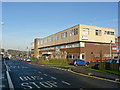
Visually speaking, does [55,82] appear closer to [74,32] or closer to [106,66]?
[106,66]

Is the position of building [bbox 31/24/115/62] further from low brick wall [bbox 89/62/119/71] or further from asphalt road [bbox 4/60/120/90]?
asphalt road [bbox 4/60/120/90]

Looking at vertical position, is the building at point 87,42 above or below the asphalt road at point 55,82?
above

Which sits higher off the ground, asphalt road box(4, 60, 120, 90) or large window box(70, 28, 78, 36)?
large window box(70, 28, 78, 36)

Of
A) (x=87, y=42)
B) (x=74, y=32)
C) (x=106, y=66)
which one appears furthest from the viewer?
(x=74, y=32)

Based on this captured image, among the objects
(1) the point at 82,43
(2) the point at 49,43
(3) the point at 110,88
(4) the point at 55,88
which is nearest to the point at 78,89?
(4) the point at 55,88

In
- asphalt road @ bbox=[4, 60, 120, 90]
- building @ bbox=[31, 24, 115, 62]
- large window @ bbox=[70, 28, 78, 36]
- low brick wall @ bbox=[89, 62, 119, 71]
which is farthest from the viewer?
large window @ bbox=[70, 28, 78, 36]

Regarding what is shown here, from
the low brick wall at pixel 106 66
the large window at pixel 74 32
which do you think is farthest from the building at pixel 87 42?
the low brick wall at pixel 106 66

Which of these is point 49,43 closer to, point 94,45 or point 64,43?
point 64,43

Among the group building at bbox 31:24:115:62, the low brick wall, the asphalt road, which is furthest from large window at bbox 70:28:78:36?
the asphalt road

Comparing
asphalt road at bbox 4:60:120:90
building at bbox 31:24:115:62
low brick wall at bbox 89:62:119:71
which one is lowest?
asphalt road at bbox 4:60:120:90

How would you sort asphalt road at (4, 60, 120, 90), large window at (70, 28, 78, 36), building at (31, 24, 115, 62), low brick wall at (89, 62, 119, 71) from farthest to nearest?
large window at (70, 28, 78, 36), building at (31, 24, 115, 62), low brick wall at (89, 62, 119, 71), asphalt road at (4, 60, 120, 90)

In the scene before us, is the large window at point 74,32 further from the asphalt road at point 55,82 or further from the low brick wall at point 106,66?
the asphalt road at point 55,82

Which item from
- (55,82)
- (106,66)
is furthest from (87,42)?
(55,82)

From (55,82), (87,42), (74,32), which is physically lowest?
(55,82)
